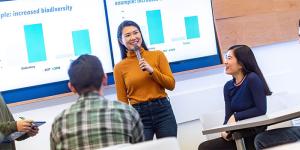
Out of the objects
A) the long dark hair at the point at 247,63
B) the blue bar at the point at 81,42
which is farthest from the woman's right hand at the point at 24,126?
the long dark hair at the point at 247,63

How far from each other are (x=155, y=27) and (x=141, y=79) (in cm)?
92

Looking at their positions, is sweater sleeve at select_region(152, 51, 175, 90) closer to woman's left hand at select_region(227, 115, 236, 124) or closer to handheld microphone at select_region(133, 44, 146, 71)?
handheld microphone at select_region(133, 44, 146, 71)

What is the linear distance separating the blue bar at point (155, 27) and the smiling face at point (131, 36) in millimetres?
736

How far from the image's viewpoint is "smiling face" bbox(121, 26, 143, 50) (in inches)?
126

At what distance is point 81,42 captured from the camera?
3650mm

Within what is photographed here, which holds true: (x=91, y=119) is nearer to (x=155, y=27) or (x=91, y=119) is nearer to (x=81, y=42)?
(x=81, y=42)

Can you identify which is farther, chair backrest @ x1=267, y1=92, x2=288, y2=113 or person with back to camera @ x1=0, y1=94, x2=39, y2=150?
chair backrest @ x1=267, y1=92, x2=288, y2=113

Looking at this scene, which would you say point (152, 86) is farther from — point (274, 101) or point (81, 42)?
point (274, 101)

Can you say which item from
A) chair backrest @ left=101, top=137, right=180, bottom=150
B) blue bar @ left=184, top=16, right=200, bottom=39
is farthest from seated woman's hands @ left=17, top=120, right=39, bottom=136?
blue bar @ left=184, top=16, right=200, bottom=39

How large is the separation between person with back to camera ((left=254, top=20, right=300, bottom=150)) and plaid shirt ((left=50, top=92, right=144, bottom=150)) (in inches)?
55.7

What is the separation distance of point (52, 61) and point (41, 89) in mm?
244

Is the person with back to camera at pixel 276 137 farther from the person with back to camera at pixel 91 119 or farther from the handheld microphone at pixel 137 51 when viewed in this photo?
the person with back to camera at pixel 91 119

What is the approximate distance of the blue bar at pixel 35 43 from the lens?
347cm

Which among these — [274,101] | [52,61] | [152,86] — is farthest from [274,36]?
[52,61]
